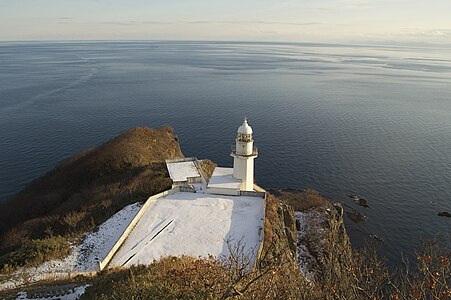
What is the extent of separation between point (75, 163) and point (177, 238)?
2888cm

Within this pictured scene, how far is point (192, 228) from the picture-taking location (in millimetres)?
25109

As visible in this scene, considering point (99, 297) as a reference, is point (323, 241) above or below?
below

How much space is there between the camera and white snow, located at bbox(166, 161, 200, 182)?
33181 millimetres

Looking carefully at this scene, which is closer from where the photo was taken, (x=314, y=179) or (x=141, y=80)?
(x=314, y=179)

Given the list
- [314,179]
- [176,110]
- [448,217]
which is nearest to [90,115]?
[176,110]

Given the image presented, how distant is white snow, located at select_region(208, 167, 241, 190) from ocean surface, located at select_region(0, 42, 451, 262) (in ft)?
49.7

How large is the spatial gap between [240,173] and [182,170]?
260 inches

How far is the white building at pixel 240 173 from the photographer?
100 feet

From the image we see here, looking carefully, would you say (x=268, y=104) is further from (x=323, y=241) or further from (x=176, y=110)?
(x=323, y=241)

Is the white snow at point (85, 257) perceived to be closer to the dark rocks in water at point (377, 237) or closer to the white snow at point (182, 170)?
the white snow at point (182, 170)

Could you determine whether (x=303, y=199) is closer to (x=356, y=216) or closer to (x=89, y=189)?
(x=356, y=216)

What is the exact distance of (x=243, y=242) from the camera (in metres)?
23.3

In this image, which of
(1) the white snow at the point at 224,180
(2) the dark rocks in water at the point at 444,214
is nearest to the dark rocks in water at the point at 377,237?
(2) the dark rocks in water at the point at 444,214

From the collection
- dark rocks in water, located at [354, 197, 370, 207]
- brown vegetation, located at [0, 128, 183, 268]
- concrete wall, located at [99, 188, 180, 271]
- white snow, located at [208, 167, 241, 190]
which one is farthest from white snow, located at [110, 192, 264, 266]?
dark rocks in water, located at [354, 197, 370, 207]
